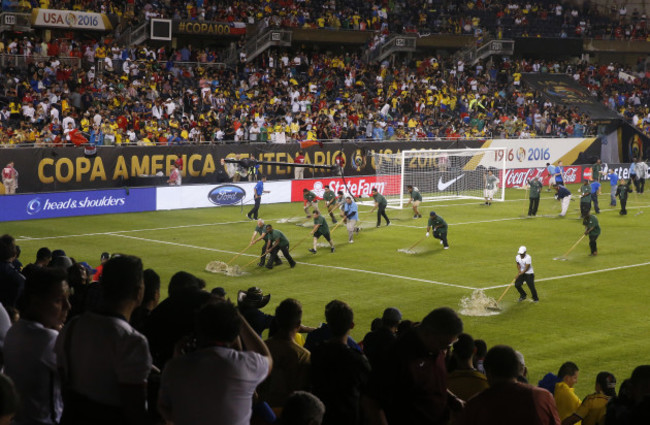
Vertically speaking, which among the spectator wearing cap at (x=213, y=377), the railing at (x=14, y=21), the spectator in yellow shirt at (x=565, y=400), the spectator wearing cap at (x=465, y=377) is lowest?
the spectator in yellow shirt at (x=565, y=400)

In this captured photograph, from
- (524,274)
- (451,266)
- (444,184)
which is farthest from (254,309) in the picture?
(444,184)

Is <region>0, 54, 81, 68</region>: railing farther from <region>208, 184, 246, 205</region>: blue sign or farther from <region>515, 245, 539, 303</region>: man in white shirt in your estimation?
<region>515, 245, 539, 303</region>: man in white shirt

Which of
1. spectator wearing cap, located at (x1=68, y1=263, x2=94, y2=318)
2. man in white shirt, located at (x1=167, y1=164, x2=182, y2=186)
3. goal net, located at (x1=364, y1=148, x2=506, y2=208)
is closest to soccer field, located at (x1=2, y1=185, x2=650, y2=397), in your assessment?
man in white shirt, located at (x1=167, y1=164, x2=182, y2=186)

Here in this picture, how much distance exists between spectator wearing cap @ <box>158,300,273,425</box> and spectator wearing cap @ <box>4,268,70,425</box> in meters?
0.83

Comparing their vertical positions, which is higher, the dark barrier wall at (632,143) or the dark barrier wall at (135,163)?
the dark barrier wall at (632,143)

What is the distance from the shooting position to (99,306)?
18.4 ft

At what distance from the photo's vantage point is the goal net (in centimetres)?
4634

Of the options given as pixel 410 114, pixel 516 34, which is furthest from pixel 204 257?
pixel 516 34

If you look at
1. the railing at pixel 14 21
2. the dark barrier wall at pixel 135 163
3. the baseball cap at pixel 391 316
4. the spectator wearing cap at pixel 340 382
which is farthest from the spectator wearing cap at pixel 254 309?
the railing at pixel 14 21

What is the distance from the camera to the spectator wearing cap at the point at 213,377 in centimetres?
521

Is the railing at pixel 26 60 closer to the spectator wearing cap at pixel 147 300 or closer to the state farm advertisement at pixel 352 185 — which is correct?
the state farm advertisement at pixel 352 185

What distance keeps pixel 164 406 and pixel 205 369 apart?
39 cm

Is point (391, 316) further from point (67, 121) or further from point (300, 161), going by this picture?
point (300, 161)

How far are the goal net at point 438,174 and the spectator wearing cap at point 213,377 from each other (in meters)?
39.0
